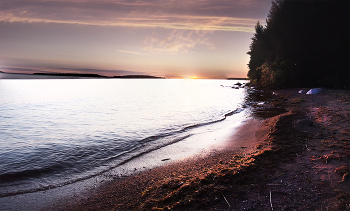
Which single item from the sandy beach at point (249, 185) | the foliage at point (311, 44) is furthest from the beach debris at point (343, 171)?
the foliage at point (311, 44)

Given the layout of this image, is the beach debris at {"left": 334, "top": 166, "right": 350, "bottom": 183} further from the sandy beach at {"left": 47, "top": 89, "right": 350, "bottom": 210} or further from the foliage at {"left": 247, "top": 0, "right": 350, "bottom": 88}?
the foliage at {"left": 247, "top": 0, "right": 350, "bottom": 88}

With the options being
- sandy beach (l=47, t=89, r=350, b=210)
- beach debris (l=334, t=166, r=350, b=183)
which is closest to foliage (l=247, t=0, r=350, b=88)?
sandy beach (l=47, t=89, r=350, b=210)

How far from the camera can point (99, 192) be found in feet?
15.1

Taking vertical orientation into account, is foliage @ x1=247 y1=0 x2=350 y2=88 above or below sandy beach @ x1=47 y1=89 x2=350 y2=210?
above

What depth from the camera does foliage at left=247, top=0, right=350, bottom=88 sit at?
2562 centimetres

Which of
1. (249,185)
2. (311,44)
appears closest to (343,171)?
(249,185)

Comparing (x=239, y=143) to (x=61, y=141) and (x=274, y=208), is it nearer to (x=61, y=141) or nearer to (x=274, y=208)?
(x=274, y=208)

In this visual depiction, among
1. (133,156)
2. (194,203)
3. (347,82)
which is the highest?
(347,82)

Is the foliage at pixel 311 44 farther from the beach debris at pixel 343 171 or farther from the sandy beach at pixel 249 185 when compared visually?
the beach debris at pixel 343 171

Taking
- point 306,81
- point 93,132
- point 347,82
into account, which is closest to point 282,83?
point 306,81

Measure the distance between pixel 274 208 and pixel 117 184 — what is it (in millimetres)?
3729

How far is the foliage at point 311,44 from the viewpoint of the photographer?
25.6 meters

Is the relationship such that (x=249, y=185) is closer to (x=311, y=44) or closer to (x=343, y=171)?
(x=343, y=171)

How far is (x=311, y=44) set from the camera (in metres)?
28.1
